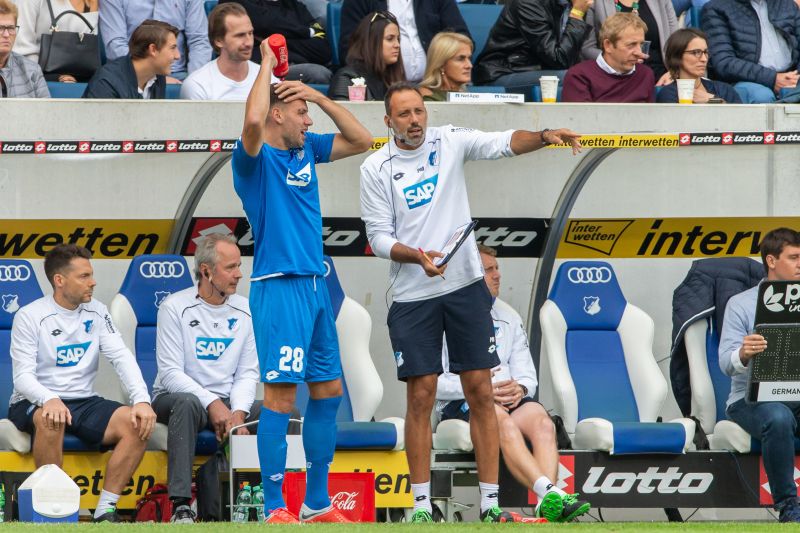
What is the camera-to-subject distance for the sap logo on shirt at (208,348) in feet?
25.8

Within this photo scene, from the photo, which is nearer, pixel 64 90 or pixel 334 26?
pixel 64 90

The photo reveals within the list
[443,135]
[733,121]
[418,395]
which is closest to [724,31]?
[733,121]

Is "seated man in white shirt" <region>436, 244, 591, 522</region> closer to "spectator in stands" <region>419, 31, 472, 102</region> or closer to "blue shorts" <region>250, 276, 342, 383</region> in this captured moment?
"spectator in stands" <region>419, 31, 472, 102</region>

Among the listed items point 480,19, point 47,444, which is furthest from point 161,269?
point 480,19

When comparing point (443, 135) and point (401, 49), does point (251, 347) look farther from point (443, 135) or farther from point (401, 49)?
point (401, 49)

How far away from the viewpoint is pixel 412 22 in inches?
380

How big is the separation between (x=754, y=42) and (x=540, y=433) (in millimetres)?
3807

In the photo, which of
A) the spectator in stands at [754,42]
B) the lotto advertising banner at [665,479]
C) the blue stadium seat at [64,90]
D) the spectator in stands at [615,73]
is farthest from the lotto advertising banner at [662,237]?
the blue stadium seat at [64,90]

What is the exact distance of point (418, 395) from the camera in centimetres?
653

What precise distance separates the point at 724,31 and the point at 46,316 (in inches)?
198

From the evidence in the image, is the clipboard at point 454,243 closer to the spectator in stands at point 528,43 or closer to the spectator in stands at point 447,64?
the spectator in stands at point 447,64

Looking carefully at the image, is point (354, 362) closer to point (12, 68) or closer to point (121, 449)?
point (121, 449)

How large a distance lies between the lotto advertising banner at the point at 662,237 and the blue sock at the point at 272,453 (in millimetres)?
3166

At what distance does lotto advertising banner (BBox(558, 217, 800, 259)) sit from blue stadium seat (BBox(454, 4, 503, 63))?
82.9 inches
